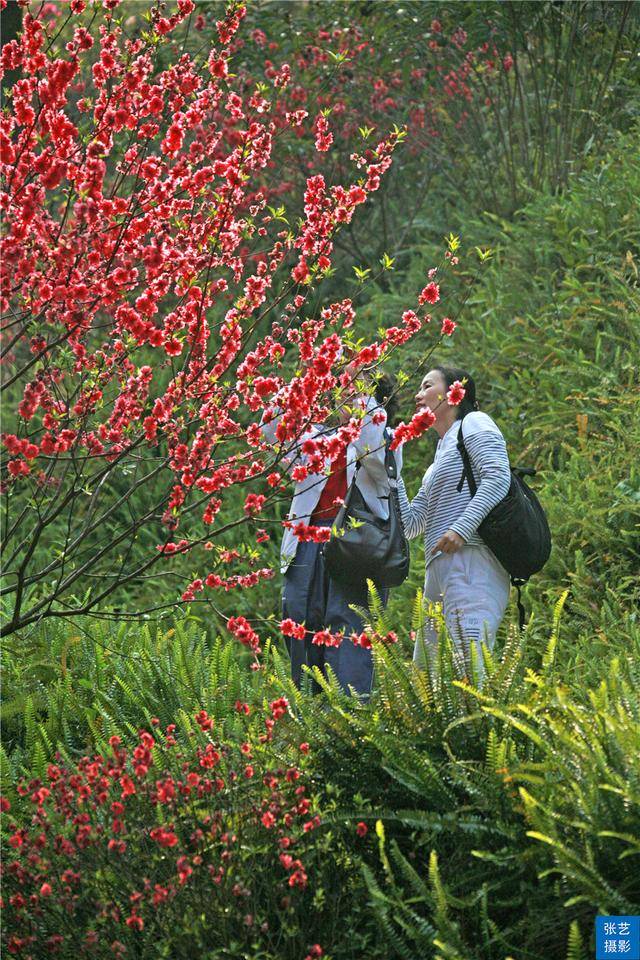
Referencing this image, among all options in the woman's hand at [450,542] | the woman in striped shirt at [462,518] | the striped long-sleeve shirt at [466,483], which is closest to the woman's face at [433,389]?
the woman in striped shirt at [462,518]

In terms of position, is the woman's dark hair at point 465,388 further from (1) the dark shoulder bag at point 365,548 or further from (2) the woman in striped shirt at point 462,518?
(1) the dark shoulder bag at point 365,548

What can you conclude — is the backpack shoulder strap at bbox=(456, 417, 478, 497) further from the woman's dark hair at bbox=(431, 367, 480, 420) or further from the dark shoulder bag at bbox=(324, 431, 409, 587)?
the dark shoulder bag at bbox=(324, 431, 409, 587)

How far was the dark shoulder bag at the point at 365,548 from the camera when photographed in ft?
16.8

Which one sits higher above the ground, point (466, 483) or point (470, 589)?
point (466, 483)

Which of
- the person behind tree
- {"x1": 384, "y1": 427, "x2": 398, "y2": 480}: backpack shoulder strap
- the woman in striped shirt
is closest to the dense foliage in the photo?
the person behind tree

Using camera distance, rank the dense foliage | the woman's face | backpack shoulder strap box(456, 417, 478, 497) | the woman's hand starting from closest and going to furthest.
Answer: the dense foliage, the woman's hand, backpack shoulder strap box(456, 417, 478, 497), the woman's face

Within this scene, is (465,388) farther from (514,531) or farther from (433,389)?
(514,531)

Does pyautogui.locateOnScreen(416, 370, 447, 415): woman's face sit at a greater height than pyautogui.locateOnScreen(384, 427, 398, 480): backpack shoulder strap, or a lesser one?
greater

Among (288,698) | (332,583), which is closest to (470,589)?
(332,583)

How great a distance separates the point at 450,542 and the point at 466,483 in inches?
12.7

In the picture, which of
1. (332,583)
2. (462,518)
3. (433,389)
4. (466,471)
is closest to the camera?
Result: (462,518)

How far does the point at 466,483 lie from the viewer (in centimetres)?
513

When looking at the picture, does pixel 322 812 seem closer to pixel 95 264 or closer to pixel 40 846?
pixel 40 846

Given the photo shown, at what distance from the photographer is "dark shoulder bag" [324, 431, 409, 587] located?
202 inches
